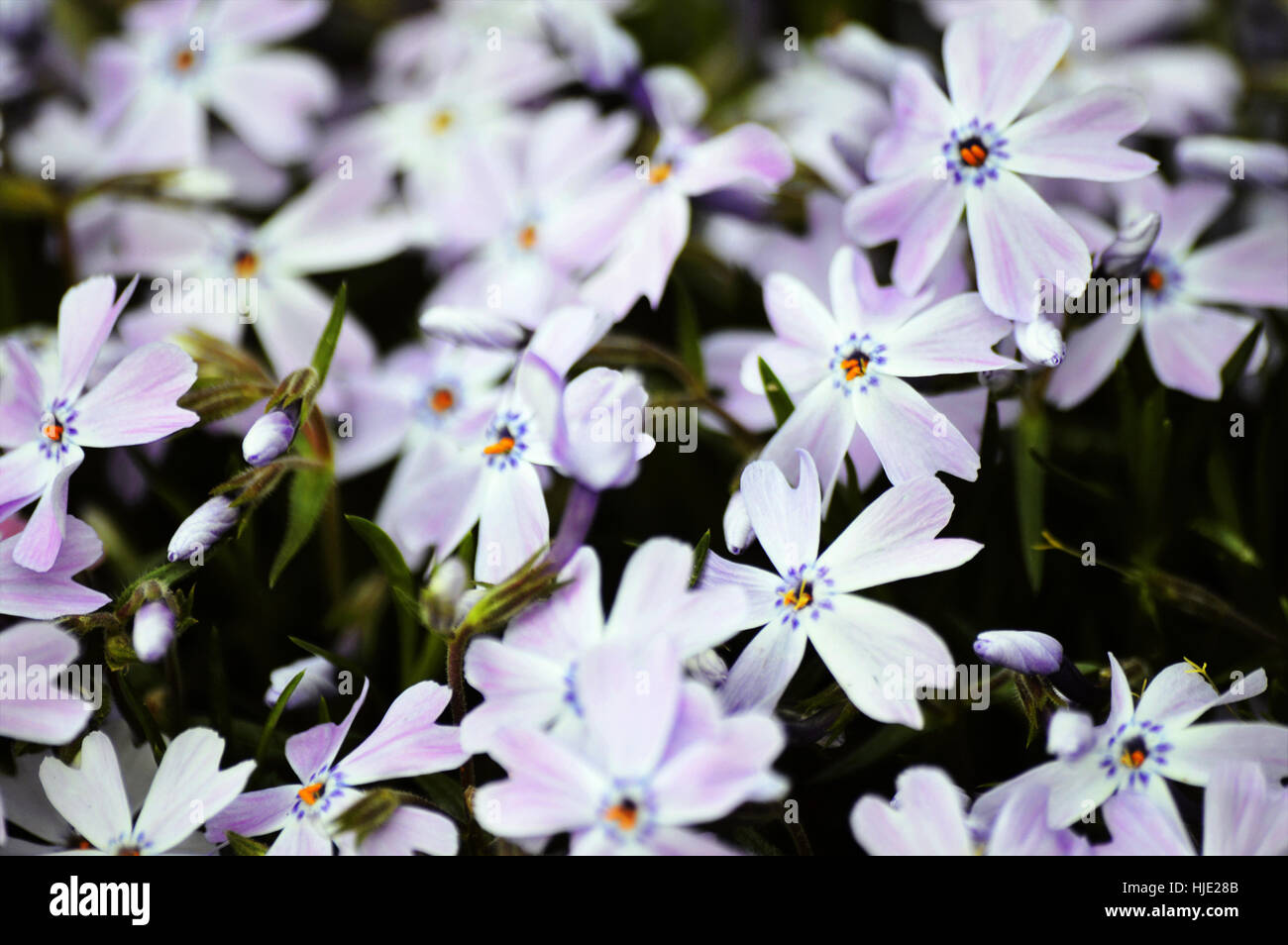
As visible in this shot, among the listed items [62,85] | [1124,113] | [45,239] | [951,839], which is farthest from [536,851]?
[62,85]

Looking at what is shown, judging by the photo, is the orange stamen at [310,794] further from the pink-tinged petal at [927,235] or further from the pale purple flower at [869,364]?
the pink-tinged petal at [927,235]

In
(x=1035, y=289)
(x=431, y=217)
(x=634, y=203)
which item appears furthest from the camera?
(x=431, y=217)

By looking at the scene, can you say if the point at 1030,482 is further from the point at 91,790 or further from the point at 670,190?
the point at 91,790

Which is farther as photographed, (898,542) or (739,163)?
(739,163)

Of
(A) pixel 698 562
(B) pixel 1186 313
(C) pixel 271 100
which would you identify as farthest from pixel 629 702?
(C) pixel 271 100

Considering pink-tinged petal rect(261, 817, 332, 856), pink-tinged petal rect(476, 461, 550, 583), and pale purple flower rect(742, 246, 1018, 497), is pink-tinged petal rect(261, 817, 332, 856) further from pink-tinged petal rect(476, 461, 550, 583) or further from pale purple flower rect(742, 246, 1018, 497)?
pale purple flower rect(742, 246, 1018, 497)
